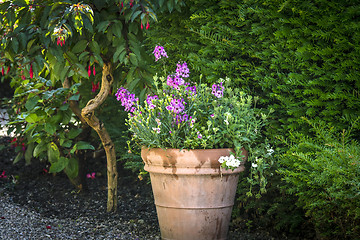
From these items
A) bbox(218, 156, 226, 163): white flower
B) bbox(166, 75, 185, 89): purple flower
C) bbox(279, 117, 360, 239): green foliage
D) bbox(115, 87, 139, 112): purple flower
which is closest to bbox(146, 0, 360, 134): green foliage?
bbox(279, 117, 360, 239): green foliage

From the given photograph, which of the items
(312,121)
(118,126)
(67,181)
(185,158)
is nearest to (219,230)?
(185,158)

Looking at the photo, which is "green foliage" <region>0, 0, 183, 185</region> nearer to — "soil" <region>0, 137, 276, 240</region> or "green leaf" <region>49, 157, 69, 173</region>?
Result: "green leaf" <region>49, 157, 69, 173</region>

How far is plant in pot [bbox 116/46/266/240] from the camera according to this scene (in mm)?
2482

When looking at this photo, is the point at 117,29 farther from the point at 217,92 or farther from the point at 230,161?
the point at 230,161

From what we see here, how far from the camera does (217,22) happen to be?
3.05m

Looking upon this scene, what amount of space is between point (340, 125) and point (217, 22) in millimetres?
1175

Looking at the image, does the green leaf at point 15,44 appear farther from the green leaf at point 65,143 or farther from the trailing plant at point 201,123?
the green leaf at point 65,143

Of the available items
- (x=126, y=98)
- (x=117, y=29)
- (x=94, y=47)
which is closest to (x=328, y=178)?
(x=126, y=98)

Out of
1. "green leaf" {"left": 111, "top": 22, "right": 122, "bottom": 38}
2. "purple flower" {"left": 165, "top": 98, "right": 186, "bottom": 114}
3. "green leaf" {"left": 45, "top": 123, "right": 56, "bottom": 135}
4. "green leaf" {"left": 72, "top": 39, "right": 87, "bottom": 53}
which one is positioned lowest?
"green leaf" {"left": 45, "top": 123, "right": 56, "bottom": 135}

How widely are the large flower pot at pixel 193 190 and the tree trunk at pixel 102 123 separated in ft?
2.45

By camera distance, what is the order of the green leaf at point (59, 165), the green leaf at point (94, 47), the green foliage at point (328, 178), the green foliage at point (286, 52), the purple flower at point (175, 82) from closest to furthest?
the green foliage at point (328, 178), the green foliage at point (286, 52), the purple flower at point (175, 82), the green leaf at point (94, 47), the green leaf at point (59, 165)

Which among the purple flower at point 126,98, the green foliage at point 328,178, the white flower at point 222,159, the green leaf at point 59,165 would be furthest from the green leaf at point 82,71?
the green foliage at point 328,178

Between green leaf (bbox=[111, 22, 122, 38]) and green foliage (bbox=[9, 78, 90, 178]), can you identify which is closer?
green leaf (bbox=[111, 22, 122, 38])

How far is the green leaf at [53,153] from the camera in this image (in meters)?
3.44
